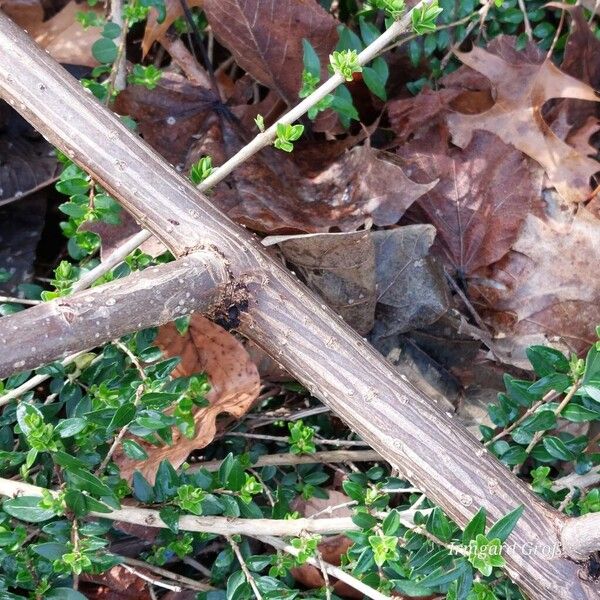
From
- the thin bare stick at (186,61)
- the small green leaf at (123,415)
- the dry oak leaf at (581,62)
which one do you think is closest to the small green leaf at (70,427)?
the small green leaf at (123,415)

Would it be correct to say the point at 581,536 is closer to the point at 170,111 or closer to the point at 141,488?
the point at 141,488

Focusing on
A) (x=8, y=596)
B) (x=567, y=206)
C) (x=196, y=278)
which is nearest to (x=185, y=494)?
(x=8, y=596)

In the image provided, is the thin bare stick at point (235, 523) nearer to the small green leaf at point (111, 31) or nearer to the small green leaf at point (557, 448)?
the small green leaf at point (557, 448)

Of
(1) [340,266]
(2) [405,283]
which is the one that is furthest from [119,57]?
(2) [405,283]

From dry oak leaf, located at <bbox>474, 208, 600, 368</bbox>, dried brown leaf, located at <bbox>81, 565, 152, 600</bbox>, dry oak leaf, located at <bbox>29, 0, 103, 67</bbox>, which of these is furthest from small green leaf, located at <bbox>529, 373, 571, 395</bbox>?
dry oak leaf, located at <bbox>29, 0, 103, 67</bbox>

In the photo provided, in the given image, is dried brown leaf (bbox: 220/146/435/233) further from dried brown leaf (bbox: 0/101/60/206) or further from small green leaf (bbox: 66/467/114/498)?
small green leaf (bbox: 66/467/114/498)

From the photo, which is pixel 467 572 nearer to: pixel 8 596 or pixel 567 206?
pixel 8 596
